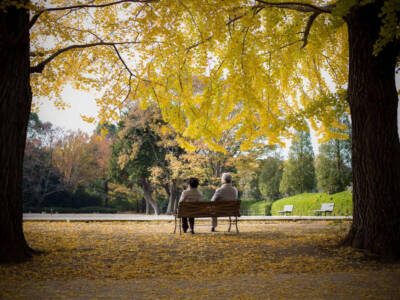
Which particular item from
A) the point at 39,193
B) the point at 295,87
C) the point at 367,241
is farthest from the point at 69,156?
the point at 367,241

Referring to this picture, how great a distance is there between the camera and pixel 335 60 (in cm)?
973

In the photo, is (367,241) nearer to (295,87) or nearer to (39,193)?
(295,87)

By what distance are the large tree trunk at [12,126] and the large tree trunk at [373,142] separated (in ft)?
17.4

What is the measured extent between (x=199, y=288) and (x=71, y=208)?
29395mm

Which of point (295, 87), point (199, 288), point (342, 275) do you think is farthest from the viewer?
point (295, 87)

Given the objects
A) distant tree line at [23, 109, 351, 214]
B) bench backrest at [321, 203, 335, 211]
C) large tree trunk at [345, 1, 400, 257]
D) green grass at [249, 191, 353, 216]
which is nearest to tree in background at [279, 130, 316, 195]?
distant tree line at [23, 109, 351, 214]

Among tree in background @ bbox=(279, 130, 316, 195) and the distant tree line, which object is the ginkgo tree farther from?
tree in background @ bbox=(279, 130, 316, 195)

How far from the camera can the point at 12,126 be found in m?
5.14

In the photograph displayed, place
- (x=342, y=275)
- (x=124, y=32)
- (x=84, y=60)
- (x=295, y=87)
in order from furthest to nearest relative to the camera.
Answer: (x=295, y=87), (x=84, y=60), (x=124, y=32), (x=342, y=275)

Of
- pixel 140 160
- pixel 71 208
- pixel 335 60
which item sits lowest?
pixel 71 208

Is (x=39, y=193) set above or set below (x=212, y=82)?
below

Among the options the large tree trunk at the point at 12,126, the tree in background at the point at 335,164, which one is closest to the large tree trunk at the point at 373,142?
the large tree trunk at the point at 12,126

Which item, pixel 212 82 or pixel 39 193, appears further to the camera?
pixel 39 193

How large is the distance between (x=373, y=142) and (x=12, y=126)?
564 cm
